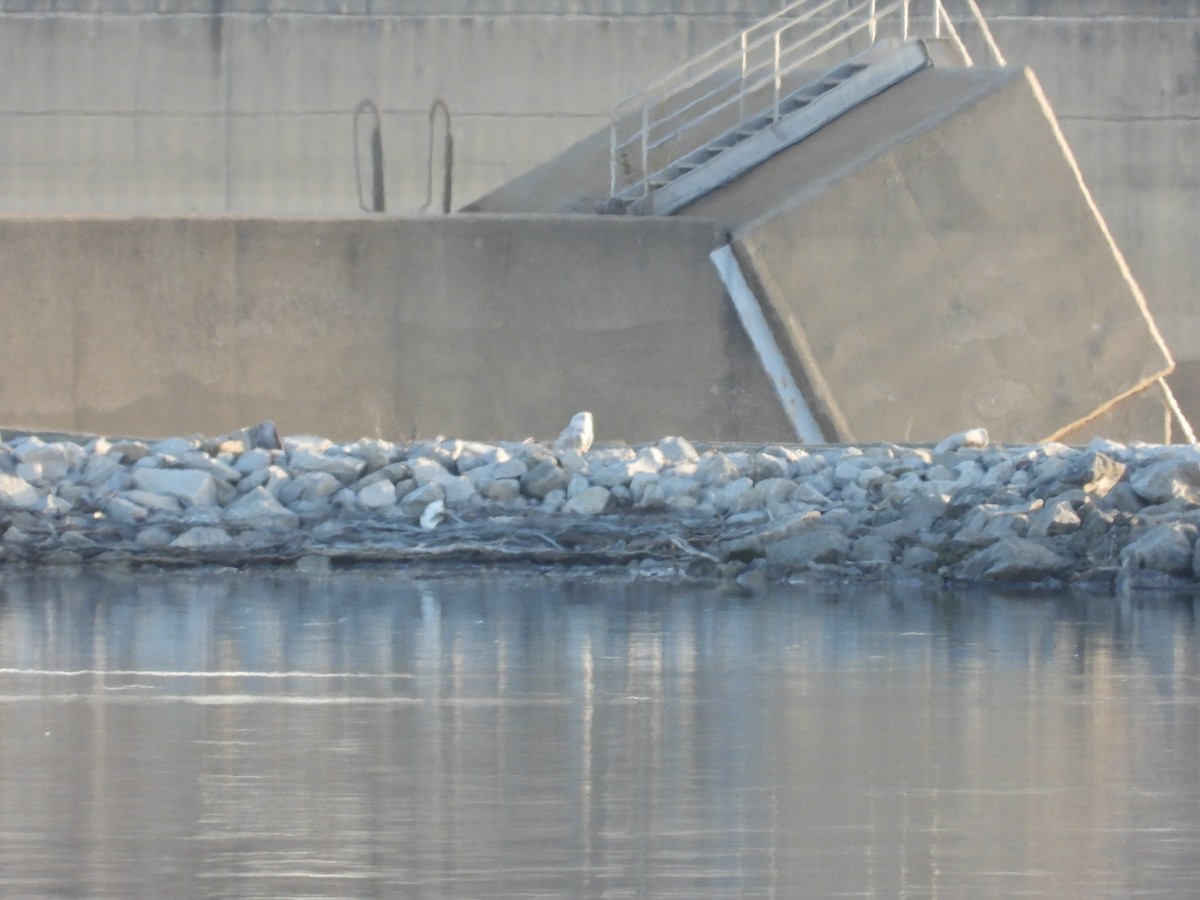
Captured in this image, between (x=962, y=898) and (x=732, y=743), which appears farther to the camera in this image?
(x=732, y=743)

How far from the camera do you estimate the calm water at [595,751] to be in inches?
207

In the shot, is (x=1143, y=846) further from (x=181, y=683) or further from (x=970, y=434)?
(x=970, y=434)

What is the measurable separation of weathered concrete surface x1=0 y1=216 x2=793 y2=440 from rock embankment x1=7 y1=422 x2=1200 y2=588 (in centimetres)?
186

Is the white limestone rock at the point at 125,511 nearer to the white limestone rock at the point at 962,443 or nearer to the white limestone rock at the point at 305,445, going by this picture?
the white limestone rock at the point at 305,445

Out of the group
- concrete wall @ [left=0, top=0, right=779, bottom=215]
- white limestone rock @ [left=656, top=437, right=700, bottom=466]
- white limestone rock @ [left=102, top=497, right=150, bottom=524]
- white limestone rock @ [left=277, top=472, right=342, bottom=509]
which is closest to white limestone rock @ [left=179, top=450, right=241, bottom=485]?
white limestone rock @ [left=277, top=472, right=342, bottom=509]

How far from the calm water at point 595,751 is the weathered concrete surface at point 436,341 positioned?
18.7 ft

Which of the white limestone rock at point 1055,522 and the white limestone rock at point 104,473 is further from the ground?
the white limestone rock at point 104,473

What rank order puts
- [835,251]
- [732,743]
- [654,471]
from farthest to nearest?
[835,251] < [654,471] < [732,743]

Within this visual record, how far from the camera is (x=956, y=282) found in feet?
53.0

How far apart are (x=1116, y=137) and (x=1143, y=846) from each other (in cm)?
1768

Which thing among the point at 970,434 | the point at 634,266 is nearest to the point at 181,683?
the point at 970,434

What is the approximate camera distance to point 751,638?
940 cm

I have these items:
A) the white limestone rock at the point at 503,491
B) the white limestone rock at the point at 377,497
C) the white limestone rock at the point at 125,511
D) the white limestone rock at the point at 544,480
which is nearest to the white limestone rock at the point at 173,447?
the white limestone rock at the point at 125,511

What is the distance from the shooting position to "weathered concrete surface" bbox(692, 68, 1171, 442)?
52.3ft
